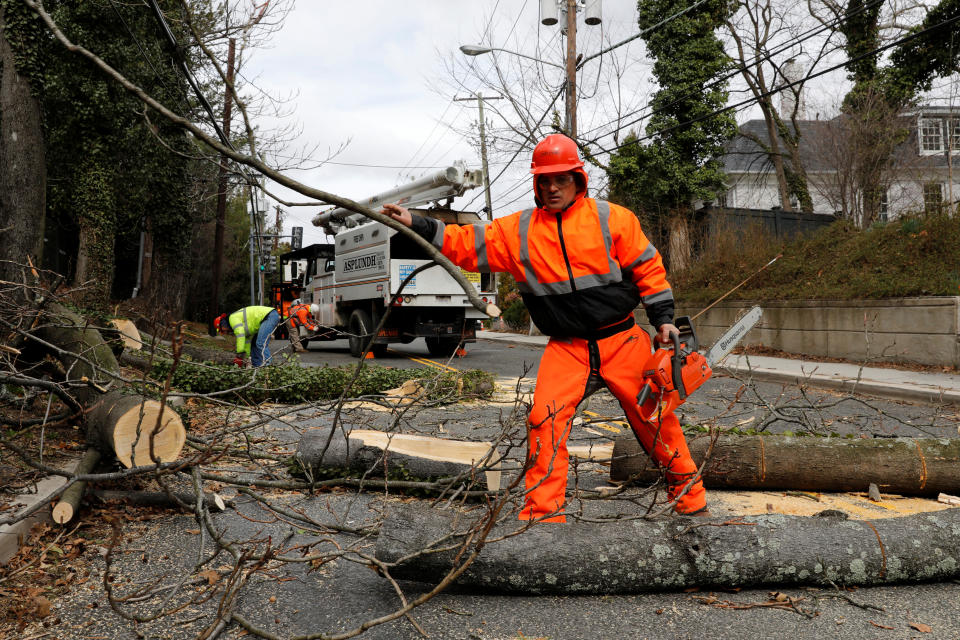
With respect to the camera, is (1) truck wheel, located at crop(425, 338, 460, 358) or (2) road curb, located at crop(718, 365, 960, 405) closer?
(2) road curb, located at crop(718, 365, 960, 405)

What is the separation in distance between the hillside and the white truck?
5402 mm

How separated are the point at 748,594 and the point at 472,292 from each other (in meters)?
1.88

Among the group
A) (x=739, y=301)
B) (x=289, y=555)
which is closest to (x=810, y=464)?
(x=289, y=555)

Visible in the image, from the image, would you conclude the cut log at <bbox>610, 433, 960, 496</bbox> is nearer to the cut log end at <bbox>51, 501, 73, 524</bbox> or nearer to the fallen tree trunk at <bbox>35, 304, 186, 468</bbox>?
the fallen tree trunk at <bbox>35, 304, 186, 468</bbox>

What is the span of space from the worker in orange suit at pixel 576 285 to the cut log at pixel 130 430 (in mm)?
1738

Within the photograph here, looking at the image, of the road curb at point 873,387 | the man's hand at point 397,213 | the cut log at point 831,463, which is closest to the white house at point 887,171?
the road curb at point 873,387

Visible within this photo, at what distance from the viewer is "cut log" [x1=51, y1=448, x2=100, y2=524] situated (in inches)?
131

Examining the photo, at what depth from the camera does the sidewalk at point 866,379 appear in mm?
Answer: 7988

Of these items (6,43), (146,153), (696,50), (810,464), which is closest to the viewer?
(810,464)

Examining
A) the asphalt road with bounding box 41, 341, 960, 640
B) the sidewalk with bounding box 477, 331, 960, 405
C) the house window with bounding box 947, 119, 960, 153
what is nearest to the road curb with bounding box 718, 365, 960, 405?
the sidewalk with bounding box 477, 331, 960, 405

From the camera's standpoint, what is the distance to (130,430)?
353 cm

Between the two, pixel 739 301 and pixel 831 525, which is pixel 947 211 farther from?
pixel 831 525

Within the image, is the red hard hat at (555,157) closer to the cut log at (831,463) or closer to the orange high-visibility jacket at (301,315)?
the cut log at (831,463)

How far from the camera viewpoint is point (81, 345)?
474 centimetres
